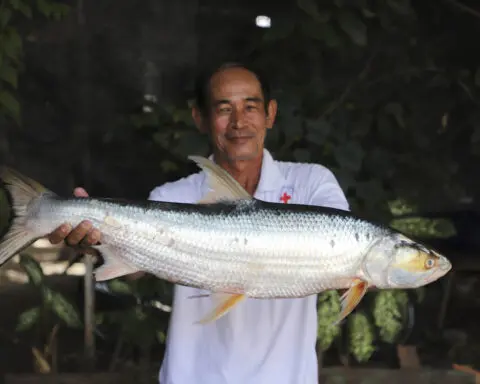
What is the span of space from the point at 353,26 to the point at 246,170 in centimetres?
152

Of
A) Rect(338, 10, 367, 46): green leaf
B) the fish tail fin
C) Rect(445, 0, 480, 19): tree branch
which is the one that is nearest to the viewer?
the fish tail fin

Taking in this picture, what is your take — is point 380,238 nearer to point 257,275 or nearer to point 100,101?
point 257,275

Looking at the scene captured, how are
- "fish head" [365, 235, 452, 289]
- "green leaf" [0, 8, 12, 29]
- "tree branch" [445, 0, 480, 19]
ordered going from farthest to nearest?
"tree branch" [445, 0, 480, 19] → "green leaf" [0, 8, 12, 29] → "fish head" [365, 235, 452, 289]

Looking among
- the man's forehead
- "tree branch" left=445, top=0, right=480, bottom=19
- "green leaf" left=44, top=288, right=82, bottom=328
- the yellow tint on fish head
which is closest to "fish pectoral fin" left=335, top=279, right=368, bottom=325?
the yellow tint on fish head

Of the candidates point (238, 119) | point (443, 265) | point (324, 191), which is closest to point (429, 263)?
point (443, 265)

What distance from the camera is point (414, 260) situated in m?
2.01

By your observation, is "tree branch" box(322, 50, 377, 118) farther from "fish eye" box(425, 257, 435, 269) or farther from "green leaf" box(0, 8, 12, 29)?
"fish eye" box(425, 257, 435, 269)

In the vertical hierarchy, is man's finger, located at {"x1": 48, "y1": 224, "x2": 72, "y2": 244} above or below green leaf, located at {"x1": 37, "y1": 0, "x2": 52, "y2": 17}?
below

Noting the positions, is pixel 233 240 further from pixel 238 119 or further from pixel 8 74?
pixel 8 74

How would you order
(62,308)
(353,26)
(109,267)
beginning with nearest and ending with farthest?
1. (109,267)
2. (353,26)
3. (62,308)

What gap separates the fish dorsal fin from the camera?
204cm

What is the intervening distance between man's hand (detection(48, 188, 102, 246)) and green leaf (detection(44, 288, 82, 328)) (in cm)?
168

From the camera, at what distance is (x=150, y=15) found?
3947mm

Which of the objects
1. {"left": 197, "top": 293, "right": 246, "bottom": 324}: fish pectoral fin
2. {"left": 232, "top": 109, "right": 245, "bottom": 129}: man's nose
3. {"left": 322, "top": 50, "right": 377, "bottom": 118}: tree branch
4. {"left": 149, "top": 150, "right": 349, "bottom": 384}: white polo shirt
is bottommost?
{"left": 149, "top": 150, "right": 349, "bottom": 384}: white polo shirt
